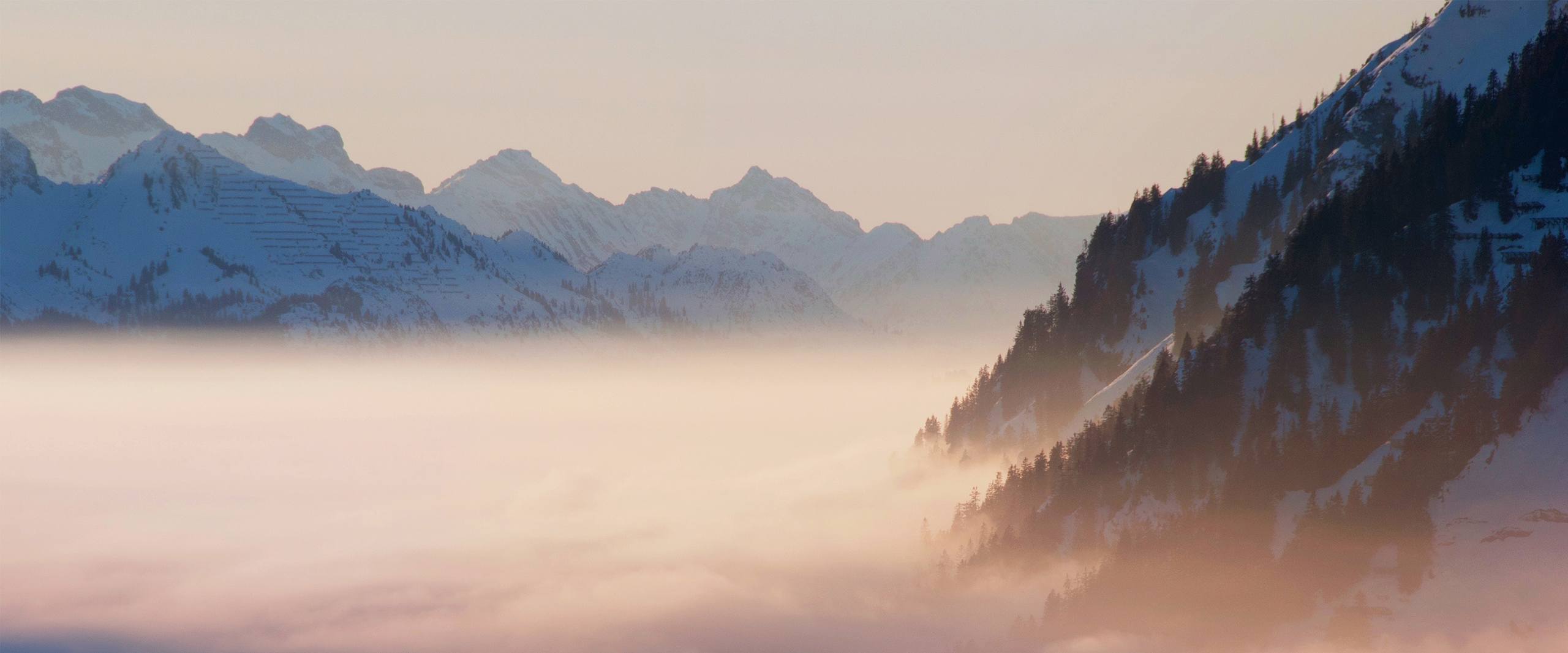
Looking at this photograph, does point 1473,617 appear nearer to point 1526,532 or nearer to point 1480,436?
point 1526,532

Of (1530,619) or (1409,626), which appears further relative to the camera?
(1409,626)

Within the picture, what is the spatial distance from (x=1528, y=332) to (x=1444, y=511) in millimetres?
28189

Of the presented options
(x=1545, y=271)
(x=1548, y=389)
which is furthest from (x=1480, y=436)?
(x=1545, y=271)

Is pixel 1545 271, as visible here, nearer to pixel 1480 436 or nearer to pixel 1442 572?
pixel 1480 436

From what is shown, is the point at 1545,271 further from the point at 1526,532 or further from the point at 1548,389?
the point at 1526,532

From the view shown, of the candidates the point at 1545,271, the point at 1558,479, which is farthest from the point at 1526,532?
the point at 1545,271

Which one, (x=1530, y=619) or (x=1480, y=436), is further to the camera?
(x=1480, y=436)

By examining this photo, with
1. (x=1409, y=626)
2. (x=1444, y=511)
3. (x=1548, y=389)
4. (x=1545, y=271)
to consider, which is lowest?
(x=1409, y=626)

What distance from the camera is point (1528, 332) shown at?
7840 inches

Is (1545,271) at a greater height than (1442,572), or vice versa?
(1545,271)

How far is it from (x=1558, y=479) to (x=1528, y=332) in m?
22.6

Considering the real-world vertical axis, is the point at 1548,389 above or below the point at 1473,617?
above

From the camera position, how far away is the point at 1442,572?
19638cm

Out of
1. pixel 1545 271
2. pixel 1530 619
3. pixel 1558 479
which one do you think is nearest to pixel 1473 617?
pixel 1530 619
